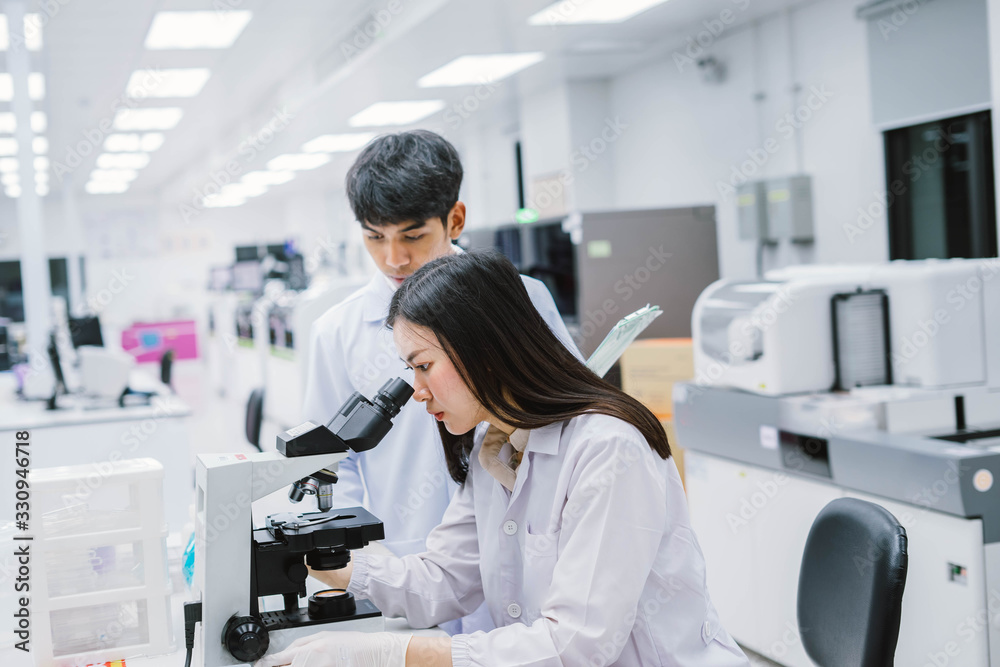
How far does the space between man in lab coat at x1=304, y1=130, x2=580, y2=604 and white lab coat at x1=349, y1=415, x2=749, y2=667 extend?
1.04ft

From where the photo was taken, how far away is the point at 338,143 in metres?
8.95

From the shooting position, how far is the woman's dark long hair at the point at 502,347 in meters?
1.18

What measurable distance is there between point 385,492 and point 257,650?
66cm

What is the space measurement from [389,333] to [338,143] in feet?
24.9

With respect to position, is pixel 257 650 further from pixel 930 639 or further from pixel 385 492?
pixel 930 639

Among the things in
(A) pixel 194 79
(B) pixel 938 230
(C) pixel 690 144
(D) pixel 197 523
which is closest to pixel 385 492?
(D) pixel 197 523

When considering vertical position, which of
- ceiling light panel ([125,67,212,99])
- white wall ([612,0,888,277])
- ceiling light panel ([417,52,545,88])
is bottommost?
Answer: white wall ([612,0,888,277])

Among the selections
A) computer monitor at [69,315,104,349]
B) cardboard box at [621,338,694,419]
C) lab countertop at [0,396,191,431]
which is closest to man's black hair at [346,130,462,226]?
cardboard box at [621,338,694,419]

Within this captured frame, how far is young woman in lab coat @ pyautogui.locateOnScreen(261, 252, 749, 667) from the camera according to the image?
1.08 metres

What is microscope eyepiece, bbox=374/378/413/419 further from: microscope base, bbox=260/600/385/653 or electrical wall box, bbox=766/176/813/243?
electrical wall box, bbox=766/176/813/243

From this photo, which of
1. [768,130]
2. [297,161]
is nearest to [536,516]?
[768,130]

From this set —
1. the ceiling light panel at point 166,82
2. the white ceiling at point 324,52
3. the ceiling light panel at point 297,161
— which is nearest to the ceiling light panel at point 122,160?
the ceiling light panel at point 297,161

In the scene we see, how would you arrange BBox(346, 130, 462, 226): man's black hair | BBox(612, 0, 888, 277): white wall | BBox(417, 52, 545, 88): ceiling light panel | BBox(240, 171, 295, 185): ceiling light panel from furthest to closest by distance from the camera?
BBox(240, 171, 295, 185): ceiling light panel, BBox(417, 52, 545, 88): ceiling light panel, BBox(612, 0, 888, 277): white wall, BBox(346, 130, 462, 226): man's black hair

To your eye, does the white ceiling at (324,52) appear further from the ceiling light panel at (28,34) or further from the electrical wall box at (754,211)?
the electrical wall box at (754,211)
